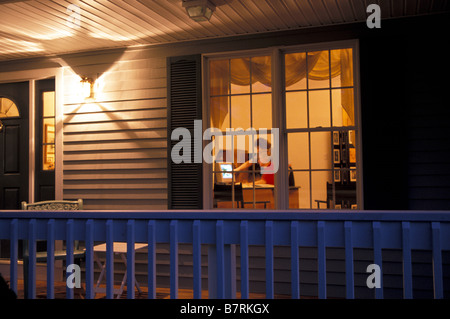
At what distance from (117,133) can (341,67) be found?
2696 mm

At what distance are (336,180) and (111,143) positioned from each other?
2.68 metres

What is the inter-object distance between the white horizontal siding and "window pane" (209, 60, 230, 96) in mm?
554

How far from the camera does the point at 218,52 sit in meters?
5.17

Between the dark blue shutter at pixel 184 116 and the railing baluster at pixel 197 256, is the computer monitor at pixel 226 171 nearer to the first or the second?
the dark blue shutter at pixel 184 116

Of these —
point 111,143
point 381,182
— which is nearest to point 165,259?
point 111,143

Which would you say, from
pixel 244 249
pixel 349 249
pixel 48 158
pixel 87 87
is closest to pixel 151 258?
pixel 244 249

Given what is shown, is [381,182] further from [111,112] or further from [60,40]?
[60,40]

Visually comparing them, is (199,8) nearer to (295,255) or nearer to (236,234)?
(236,234)

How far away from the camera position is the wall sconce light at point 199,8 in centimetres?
403

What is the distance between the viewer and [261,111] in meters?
5.22

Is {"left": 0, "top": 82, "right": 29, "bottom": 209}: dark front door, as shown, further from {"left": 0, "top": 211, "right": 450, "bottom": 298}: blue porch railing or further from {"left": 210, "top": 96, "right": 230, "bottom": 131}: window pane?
{"left": 0, "top": 211, "right": 450, "bottom": 298}: blue porch railing

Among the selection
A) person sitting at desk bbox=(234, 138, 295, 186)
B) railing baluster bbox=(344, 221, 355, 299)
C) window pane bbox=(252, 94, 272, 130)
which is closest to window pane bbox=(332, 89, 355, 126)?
window pane bbox=(252, 94, 272, 130)

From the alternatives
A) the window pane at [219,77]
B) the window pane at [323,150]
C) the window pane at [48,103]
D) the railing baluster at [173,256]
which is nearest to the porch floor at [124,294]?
the window pane at [323,150]

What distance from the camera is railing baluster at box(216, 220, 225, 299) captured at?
6.91 ft
